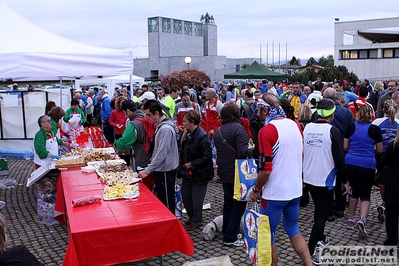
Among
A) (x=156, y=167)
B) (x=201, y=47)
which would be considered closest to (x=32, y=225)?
(x=156, y=167)

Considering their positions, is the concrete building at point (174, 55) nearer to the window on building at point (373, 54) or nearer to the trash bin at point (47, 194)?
the window on building at point (373, 54)

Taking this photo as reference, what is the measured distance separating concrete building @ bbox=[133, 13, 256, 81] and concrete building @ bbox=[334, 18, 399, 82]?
1587cm

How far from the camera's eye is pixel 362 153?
198 inches

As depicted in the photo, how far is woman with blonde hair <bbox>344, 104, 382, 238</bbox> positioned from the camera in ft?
16.4

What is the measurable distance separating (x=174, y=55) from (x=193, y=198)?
4877 cm

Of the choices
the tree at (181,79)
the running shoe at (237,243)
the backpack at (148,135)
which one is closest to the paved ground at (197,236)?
the running shoe at (237,243)

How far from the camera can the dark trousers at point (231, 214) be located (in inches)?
190

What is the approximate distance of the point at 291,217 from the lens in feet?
12.9

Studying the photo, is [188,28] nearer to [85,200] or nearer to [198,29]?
[198,29]

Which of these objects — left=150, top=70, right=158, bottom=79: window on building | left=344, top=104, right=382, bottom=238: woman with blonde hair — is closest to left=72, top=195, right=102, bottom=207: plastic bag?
left=344, top=104, right=382, bottom=238: woman with blonde hair

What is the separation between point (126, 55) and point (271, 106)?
4219 millimetres

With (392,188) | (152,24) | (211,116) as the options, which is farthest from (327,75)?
(152,24)

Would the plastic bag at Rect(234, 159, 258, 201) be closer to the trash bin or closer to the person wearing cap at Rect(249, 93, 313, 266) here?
the person wearing cap at Rect(249, 93, 313, 266)

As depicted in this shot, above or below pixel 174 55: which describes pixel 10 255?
below
